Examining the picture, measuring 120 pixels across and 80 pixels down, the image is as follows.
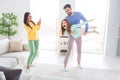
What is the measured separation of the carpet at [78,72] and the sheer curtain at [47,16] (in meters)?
2.24

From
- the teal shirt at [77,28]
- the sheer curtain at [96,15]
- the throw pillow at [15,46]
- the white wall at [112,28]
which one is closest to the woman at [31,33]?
the throw pillow at [15,46]

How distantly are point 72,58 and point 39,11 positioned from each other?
90.6 inches

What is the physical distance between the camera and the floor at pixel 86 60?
5.44 meters

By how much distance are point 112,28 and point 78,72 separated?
2.49 m

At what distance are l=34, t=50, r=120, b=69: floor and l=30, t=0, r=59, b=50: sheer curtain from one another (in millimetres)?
600

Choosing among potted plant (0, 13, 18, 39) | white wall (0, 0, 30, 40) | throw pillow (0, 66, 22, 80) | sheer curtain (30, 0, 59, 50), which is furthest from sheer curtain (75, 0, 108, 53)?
throw pillow (0, 66, 22, 80)

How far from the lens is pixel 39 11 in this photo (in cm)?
719

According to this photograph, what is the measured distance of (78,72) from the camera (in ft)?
15.4

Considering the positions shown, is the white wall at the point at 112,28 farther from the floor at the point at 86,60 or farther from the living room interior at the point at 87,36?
the floor at the point at 86,60

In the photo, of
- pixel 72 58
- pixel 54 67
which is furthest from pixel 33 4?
pixel 54 67

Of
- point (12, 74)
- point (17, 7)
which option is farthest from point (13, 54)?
point (17, 7)

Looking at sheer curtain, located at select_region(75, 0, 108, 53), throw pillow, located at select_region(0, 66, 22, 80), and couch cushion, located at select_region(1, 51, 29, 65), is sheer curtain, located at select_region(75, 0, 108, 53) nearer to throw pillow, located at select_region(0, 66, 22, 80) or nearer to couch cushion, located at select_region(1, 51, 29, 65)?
couch cushion, located at select_region(1, 51, 29, 65)

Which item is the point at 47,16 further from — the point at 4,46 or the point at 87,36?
the point at 4,46

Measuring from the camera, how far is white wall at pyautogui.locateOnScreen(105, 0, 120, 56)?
633cm
